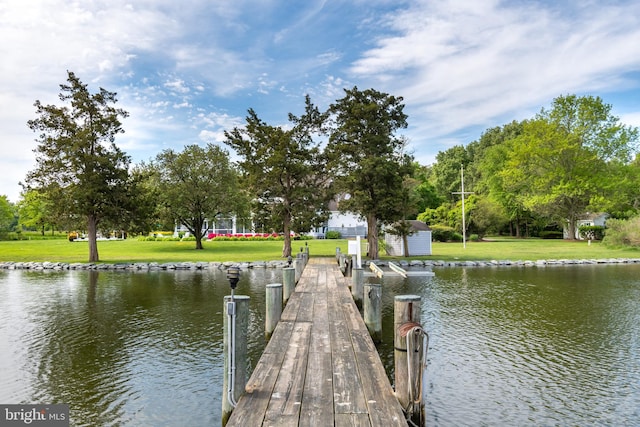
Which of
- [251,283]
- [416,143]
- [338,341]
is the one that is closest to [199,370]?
[338,341]

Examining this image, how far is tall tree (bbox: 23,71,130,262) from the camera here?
2533 centimetres

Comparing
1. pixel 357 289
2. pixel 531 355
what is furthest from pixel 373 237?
pixel 531 355

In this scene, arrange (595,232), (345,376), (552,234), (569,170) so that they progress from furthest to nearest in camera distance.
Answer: (552,234) < (595,232) < (569,170) < (345,376)

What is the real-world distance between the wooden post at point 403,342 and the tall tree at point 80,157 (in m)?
24.6

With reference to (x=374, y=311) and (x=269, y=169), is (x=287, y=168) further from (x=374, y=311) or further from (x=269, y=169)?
(x=374, y=311)

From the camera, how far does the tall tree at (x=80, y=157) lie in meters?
25.3

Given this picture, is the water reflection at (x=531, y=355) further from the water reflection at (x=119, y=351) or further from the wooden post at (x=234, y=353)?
the water reflection at (x=119, y=351)

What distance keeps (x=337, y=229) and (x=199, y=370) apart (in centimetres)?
5095

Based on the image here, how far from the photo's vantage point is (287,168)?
2619 centimetres

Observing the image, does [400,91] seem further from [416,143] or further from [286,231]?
[286,231]

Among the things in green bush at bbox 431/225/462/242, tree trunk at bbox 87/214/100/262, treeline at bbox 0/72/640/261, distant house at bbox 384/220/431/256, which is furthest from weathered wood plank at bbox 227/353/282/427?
green bush at bbox 431/225/462/242

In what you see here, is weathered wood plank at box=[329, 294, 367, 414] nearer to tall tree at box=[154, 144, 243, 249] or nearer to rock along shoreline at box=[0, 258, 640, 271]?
rock along shoreline at box=[0, 258, 640, 271]

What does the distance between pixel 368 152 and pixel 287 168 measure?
5209 millimetres

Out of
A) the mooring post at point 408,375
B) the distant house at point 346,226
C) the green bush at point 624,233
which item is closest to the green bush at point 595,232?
the green bush at point 624,233
